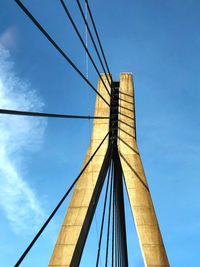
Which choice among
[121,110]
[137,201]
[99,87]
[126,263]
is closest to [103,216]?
[137,201]

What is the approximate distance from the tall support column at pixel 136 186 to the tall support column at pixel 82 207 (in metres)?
0.62

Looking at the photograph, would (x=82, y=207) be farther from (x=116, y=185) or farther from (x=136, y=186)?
(x=116, y=185)

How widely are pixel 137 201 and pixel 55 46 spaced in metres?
5.60

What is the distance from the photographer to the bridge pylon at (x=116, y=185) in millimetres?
9469

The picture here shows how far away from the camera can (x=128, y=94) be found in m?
13.2

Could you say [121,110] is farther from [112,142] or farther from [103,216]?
[103,216]

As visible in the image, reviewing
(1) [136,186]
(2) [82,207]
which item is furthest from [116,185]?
(2) [82,207]

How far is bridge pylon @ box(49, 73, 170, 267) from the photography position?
9.47 metres

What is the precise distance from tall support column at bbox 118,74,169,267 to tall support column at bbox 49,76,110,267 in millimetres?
619

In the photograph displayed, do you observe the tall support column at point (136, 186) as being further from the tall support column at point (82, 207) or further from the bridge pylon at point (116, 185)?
the tall support column at point (82, 207)

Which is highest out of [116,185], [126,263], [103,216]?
[116,185]

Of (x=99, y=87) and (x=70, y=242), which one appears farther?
(x=99, y=87)

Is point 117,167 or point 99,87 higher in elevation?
point 99,87

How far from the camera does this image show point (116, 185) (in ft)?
41.8
